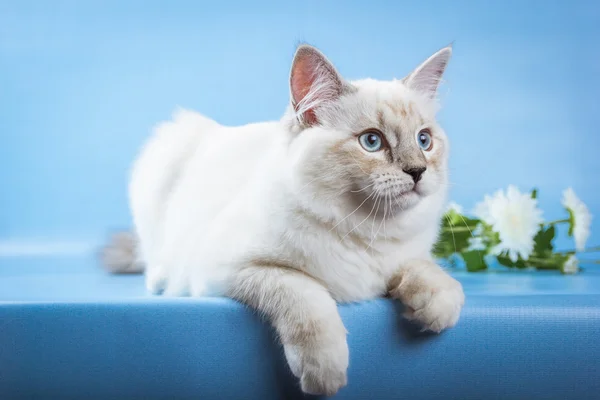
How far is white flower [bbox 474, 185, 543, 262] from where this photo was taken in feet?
8.36

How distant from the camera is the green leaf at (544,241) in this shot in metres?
2.70

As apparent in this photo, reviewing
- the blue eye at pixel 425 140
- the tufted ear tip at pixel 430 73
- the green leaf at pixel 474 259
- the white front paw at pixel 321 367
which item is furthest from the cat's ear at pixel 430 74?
the green leaf at pixel 474 259

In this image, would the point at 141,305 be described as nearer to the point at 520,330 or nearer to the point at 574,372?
the point at 520,330

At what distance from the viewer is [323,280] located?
162cm

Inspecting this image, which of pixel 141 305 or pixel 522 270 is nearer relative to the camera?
pixel 141 305

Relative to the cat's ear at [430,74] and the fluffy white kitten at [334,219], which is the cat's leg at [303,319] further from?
the cat's ear at [430,74]

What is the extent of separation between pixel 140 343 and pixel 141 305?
8cm

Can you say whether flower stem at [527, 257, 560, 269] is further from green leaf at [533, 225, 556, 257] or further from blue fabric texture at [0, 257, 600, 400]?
blue fabric texture at [0, 257, 600, 400]

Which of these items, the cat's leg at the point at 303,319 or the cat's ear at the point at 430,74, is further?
the cat's ear at the point at 430,74

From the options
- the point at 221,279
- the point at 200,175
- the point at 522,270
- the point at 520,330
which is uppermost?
the point at 200,175

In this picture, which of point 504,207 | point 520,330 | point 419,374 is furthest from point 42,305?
point 504,207

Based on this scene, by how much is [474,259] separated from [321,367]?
1.40 metres

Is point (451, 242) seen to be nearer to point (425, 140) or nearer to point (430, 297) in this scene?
point (425, 140)

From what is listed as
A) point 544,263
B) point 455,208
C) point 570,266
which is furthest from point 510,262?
point 455,208
